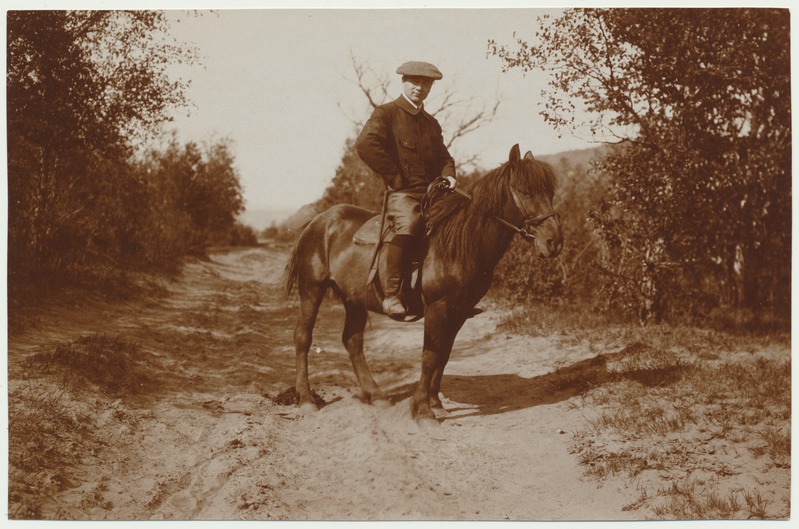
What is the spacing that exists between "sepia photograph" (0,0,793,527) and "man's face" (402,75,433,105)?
0.10ft

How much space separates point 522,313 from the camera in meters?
11.6

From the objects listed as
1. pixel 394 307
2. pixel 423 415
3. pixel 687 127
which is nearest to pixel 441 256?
pixel 394 307

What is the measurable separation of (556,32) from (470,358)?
15.2 feet

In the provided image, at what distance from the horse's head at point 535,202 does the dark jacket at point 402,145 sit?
867 millimetres

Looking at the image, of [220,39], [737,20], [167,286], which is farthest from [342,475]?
[167,286]

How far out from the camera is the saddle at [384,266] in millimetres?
6418

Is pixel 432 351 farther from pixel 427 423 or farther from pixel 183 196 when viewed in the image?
pixel 183 196

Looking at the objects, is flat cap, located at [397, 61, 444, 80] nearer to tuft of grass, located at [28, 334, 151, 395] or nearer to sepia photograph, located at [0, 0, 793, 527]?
sepia photograph, located at [0, 0, 793, 527]

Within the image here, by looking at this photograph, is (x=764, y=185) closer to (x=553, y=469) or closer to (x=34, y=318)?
(x=553, y=469)

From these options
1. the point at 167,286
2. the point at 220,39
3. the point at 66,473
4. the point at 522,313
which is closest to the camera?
the point at 66,473

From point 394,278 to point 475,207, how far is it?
105 centimetres

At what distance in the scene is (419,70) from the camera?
247 inches

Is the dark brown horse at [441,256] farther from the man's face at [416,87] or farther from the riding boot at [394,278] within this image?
the man's face at [416,87]

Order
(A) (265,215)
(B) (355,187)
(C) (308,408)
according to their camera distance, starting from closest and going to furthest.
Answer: (C) (308,408)
(B) (355,187)
(A) (265,215)
